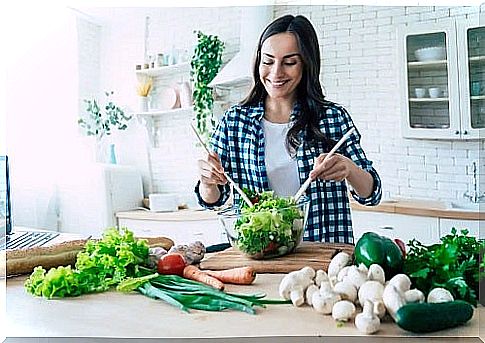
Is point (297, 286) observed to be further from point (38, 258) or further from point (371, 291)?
point (38, 258)

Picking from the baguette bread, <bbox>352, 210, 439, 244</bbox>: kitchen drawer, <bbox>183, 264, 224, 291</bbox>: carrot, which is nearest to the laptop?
the baguette bread

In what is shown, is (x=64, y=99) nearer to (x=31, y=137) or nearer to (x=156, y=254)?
(x=31, y=137)

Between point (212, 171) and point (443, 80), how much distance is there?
4.49 ft

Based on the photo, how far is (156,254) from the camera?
1.42m

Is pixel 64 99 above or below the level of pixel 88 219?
above

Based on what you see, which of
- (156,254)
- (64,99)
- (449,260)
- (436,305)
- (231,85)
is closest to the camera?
(436,305)

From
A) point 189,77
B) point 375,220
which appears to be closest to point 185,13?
point 189,77

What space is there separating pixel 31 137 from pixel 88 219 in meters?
0.44

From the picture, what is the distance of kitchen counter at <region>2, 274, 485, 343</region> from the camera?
1.01 m

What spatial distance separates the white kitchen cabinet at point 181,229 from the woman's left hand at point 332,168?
1.14m

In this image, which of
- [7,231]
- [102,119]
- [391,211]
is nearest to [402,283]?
[7,231]

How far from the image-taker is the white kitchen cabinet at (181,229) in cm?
273

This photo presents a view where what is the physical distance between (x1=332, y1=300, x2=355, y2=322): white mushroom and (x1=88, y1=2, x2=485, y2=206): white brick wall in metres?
1.67

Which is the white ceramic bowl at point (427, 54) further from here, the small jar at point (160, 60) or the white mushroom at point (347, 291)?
the white mushroom at point (347, 291)
